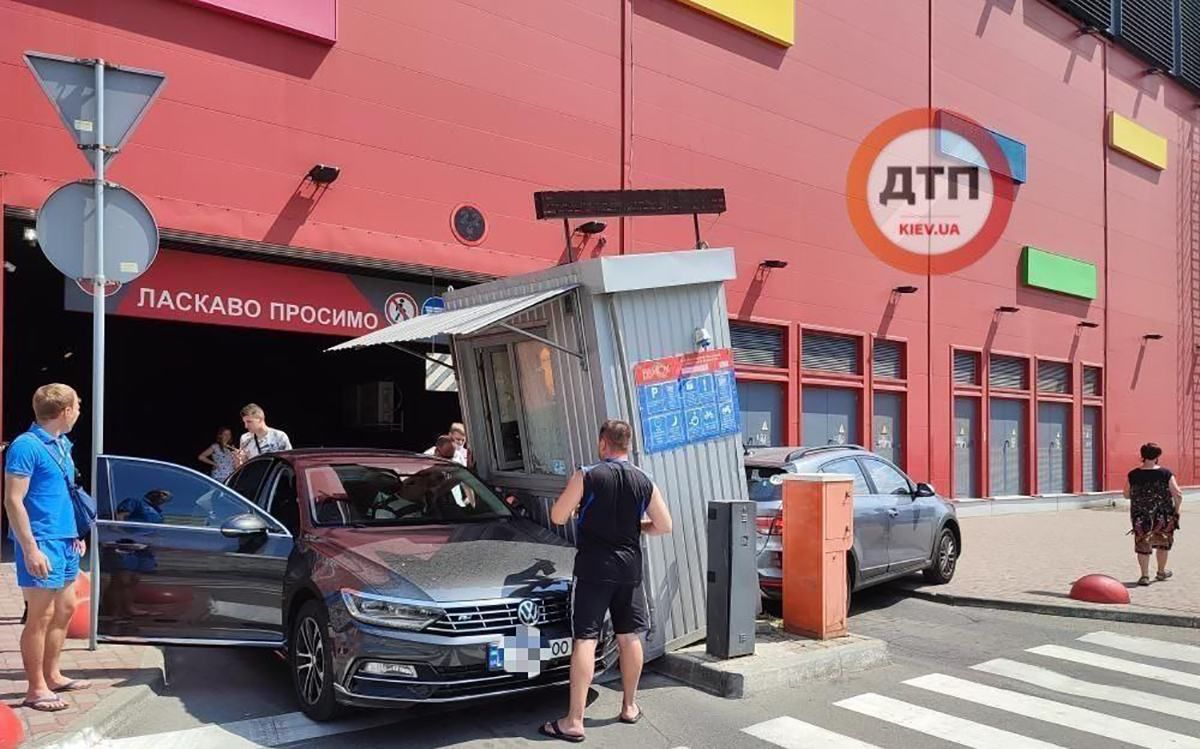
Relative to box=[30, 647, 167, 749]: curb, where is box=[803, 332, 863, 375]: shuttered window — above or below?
above

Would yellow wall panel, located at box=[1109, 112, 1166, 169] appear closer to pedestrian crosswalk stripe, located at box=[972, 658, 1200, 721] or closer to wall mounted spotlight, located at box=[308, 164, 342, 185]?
wall mounted spotlight, located at box=[308, 164, 342, 185]

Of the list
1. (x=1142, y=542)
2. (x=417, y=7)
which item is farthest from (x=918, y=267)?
(x=417, y=7)

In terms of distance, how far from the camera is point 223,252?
9.95 meters

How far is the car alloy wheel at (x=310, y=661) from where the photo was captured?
5.04 m

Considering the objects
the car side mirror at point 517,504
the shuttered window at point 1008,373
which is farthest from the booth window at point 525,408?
the shuttered window at point 1008,373

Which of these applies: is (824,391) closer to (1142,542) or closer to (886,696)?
(1142,542)

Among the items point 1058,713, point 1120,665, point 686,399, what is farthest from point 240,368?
point 1058,713

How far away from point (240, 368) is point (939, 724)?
1507 cm

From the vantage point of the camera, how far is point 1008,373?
20484 millimetres

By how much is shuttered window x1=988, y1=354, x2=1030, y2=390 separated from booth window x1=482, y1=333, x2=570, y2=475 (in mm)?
A: 15001

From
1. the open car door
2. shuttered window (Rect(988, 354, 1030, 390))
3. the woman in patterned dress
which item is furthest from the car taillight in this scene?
shuttered window (Rect(988, 354, 1030, 390))

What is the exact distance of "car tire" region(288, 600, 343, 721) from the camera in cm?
493

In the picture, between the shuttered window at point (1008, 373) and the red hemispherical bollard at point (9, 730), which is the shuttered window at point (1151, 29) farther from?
the red hemispherical bollard at point (9, 730)

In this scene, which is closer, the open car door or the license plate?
the license plate
